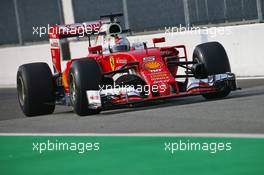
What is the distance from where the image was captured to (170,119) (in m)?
12.7

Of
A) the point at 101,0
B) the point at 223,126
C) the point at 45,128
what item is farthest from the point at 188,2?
the point at 223,126

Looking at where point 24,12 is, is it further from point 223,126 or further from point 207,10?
point 223,126

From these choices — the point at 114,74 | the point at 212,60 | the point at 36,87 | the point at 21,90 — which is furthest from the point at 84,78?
the point at 21,90

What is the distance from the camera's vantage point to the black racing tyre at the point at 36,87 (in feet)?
50.5

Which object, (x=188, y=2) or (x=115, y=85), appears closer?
(x=115, y=85)

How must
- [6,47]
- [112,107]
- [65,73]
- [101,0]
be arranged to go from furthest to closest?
[6,47]
[101,0]
[65,73]
[112,107]

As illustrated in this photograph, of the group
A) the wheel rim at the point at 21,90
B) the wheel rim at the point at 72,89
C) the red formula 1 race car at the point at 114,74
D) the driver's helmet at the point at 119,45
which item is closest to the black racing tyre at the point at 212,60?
the red formula 1 race car at the point at 114,74

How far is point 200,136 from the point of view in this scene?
10.6 meters

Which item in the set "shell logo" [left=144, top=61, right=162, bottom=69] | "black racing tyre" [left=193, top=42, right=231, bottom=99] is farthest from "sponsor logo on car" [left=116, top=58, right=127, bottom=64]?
"black racing tyre" [left=193, top=42, right=231, bottom=99]

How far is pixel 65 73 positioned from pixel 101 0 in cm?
732

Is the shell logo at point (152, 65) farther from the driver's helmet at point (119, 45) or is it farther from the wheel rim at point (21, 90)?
→ the wheel rim at point (21, 90)

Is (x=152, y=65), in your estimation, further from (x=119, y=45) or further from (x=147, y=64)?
(x=119, y=45)

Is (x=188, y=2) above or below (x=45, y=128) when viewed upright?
above

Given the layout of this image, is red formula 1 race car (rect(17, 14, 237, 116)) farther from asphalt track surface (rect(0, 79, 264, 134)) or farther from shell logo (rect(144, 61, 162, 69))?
asphalt track surface (rect(0, 79, 264, 134))
